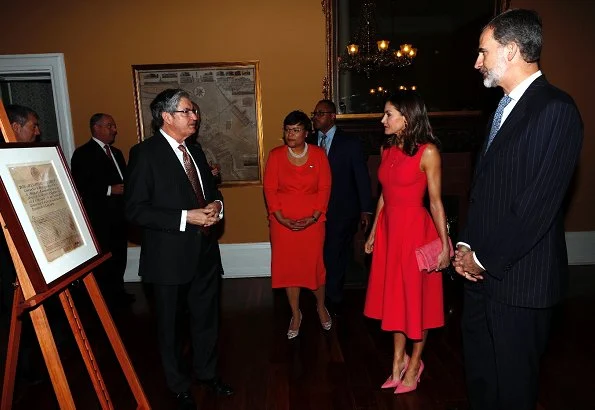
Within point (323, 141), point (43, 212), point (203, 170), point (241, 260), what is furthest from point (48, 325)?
point (241, 260)

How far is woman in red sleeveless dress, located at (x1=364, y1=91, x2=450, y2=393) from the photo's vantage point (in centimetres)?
251

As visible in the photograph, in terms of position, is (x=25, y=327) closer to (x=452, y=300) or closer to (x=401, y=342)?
(x=401, y=342)

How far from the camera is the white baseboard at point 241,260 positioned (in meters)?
5.13

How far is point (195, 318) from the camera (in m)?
2.71

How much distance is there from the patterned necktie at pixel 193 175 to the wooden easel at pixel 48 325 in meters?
0.62

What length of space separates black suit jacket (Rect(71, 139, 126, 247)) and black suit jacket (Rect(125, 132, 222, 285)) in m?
1.94

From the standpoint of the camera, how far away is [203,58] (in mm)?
4773

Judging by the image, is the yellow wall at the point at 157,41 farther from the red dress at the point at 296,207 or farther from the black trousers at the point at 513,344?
the black trousers at the point at 513,344

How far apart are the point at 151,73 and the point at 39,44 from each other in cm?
122

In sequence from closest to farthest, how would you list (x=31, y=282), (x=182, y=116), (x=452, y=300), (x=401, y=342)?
1. (x=31, y=282)
2. (x=182, y=116)
3. (x=401, y=342)
4. (x=452, y=300)

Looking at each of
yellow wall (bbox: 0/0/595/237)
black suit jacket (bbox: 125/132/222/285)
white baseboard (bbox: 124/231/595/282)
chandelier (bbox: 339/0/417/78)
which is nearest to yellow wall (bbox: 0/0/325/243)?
yellow wall (bbox: 0/0/595/237)

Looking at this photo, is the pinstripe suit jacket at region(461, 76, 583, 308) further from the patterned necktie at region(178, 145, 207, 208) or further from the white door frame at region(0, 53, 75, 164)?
the white door frame at region(0, 53, 75, 164)

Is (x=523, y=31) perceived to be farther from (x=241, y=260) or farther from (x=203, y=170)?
(x=241, y=260)

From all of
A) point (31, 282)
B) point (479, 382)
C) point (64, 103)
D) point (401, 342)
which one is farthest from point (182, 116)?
point (64, 103)
